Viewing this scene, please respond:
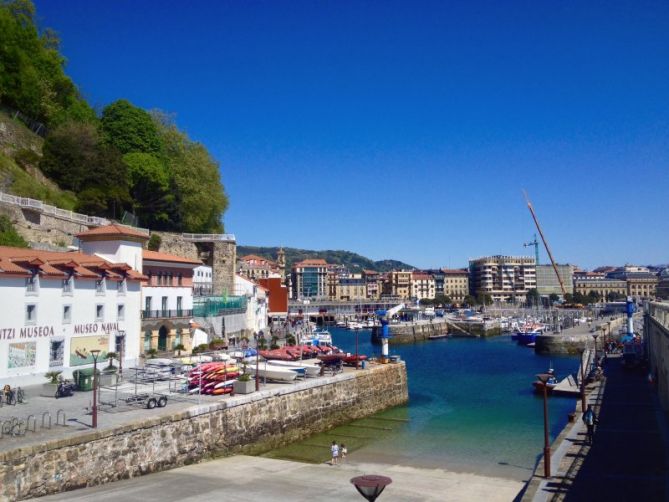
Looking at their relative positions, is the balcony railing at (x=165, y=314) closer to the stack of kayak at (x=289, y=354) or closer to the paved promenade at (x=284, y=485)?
the stack of kayak at (x=289, y=354)

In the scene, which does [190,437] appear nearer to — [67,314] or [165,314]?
[67,314]

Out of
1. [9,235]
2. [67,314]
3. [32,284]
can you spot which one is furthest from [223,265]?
[32,284]

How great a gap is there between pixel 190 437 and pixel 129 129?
50.1 meters

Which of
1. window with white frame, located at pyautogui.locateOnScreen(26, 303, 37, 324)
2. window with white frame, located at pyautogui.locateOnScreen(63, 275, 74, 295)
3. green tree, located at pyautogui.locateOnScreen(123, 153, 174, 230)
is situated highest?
green tree, located at pyautogui.locateOnScreen(123, 153, 174, 230)

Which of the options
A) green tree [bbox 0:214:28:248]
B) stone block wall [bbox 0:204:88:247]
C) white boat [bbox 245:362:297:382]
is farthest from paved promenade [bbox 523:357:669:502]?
stone block wall [bbox 0:204:88:247]

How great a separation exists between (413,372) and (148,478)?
42.6 m

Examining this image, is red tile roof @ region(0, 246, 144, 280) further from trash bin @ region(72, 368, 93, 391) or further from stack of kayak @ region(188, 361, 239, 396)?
stack of kayak @ region(188, 361, 239, 396)

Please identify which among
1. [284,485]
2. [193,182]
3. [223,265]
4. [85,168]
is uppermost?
[193,182]

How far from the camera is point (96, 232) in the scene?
3659cm

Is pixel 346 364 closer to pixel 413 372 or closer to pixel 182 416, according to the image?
pixel 182 416

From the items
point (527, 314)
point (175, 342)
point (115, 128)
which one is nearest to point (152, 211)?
Answer: point (115, 128)

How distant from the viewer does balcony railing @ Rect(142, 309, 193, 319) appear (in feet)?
133

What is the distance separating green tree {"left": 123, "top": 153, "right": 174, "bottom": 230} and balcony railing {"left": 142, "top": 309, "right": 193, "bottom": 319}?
22.4 metres

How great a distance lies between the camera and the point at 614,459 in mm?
Answer: 21172
